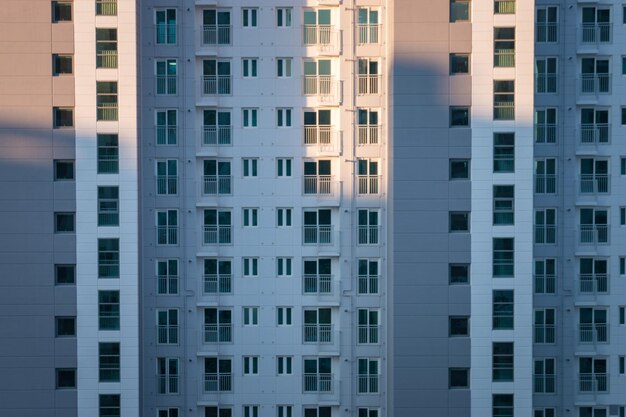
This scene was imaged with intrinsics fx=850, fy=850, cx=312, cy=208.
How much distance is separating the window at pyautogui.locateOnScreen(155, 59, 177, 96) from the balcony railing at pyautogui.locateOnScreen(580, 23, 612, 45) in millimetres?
13405

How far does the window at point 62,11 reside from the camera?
26516 mm

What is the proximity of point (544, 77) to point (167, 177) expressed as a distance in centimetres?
1279

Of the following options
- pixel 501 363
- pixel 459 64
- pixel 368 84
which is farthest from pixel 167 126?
pixel 501 363

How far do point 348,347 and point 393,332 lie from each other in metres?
1.92

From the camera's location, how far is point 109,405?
26609 millimetres

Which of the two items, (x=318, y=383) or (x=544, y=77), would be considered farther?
(x=318, y=383)

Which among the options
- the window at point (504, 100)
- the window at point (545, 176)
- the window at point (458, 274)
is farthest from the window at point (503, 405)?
the window at point (504, 100)

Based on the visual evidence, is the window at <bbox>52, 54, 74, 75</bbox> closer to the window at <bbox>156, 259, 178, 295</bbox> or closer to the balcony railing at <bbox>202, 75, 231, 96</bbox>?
the balcony railing at <bbox>202, 75, 231, 96</bbox>

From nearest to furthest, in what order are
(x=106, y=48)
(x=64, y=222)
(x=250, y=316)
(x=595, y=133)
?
(x=106, y=48)
(x=64, y=222)
(x=595, y=133)
(x=250, y=316)

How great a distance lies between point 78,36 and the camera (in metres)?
26.2

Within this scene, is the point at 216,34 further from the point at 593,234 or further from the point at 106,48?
the point at 593,234

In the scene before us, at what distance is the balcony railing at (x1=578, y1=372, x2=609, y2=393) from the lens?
2798 cm

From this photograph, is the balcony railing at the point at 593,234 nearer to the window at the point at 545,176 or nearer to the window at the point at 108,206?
the window at the point at 545,176

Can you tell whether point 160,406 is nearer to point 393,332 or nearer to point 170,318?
point 170,318
